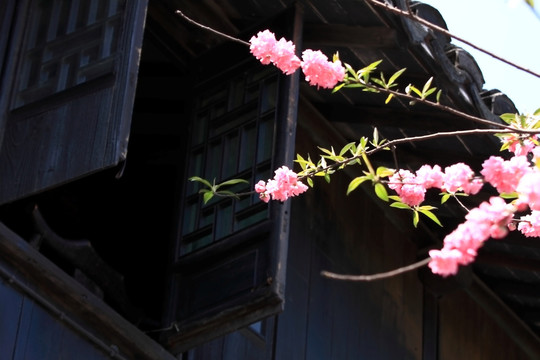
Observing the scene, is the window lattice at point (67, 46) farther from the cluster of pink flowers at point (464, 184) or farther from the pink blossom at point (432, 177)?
the pink blossom at point (432, 177)

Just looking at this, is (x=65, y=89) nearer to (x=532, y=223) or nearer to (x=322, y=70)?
(x=322, y=70)

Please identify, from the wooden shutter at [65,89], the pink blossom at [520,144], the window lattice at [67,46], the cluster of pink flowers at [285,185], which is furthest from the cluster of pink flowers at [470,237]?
the window lattice at [67,46]

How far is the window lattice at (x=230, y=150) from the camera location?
5801 mm

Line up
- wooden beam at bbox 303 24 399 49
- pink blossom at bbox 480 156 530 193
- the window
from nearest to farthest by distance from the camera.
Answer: pink blossom at bbox 480 156 530 193 → the window → wooden beam at bbox 303 24 399 49

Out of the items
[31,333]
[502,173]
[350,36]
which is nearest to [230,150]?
[350,36]

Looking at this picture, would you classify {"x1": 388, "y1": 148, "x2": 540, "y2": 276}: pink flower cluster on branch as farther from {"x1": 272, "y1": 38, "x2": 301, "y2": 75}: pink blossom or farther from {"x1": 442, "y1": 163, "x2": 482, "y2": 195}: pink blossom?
{"x1": 272, "y1": 38, "x2": 301, "y2": 75}: pink blossom

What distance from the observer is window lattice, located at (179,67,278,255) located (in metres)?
5.80

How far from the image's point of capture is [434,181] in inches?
163

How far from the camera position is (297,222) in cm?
696

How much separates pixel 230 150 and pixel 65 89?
1099 millimetres

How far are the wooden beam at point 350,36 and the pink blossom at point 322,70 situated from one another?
74.9 inches

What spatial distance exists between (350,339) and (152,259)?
3.95ft

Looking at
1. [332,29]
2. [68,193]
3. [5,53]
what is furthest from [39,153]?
[68,193]

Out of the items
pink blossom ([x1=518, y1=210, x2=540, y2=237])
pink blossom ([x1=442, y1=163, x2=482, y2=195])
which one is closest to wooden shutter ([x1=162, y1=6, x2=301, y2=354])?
pink blossom ([x1=518, y1=210, x2=540, y2=237])
